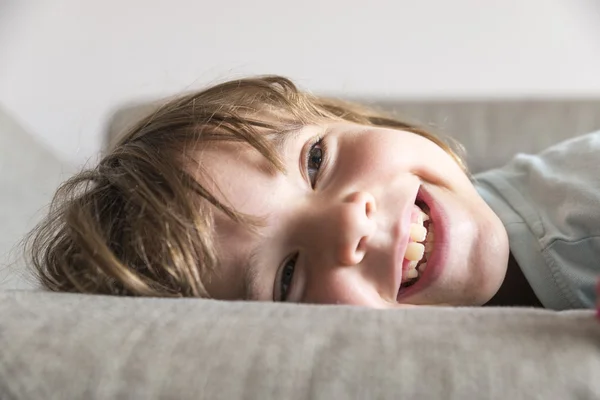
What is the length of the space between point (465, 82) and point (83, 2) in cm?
99

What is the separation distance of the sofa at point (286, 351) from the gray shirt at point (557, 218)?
1.03 ft

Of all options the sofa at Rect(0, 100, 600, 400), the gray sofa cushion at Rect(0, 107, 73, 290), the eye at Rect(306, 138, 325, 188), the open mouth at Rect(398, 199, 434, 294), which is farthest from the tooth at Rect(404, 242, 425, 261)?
the gray sofa cushion at Rect(0, 107, 73, 290)

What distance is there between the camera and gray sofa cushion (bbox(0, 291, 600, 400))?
0.36 meters

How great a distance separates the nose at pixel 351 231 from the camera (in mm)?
635

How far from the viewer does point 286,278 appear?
2.23ft

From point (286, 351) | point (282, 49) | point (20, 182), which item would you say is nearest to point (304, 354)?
point (286, 351)

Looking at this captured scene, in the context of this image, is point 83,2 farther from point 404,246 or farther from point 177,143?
point 404,246

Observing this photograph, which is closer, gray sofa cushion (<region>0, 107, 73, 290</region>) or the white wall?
gray sofa cushion (<region>0, 107, 73, 290</region>)

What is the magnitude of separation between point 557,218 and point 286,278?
12.8 inches

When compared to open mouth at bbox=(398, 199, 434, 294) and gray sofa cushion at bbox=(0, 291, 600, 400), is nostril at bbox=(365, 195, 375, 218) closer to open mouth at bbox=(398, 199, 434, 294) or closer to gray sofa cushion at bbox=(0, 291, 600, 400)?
open mouth at bbox=(398, 199, 434, 294)

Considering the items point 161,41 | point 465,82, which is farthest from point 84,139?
point 465,82

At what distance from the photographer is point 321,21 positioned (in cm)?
164

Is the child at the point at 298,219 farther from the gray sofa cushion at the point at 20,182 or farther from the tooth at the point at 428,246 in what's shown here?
the gray sofa cushion at the point at 20,182

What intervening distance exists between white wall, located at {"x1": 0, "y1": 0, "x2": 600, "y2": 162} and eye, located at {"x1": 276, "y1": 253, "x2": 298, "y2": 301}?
0.91 metres
